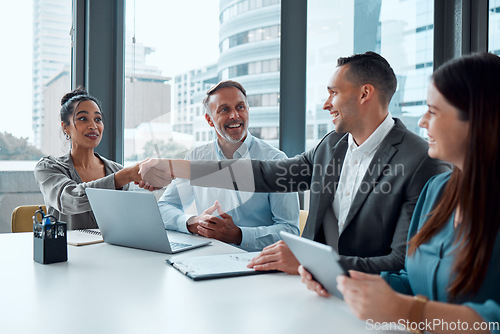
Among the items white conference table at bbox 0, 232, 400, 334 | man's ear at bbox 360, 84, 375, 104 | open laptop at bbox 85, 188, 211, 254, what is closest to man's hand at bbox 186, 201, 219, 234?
open laptop at bbox 85, 188, 211, 254

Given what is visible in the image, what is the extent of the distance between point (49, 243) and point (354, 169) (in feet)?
4.19

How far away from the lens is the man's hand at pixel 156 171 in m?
2.22

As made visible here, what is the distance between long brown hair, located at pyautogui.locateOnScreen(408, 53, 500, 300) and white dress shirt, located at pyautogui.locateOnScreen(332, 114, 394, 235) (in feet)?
2.46

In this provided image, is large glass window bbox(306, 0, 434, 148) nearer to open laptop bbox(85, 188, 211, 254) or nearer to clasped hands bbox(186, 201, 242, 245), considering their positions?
clasped hands bbox(186, 201, 242, 245)

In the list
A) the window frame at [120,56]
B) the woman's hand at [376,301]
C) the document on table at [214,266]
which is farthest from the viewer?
the window frame at [120,56]

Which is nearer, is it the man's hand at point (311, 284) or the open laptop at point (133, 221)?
the man's hand at point (311, 284)

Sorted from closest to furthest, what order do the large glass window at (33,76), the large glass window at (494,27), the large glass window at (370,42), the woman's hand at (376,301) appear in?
1. the woman's hand at (376,301)
2. the large glass window at (494,27)
3. the large glass window at (33,76)
4. the large glass window at (370,42)

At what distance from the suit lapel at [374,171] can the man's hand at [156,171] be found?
1016 mm

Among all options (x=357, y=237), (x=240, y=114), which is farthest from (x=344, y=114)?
(x=240, y=114)

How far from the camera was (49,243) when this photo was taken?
1.53 meters

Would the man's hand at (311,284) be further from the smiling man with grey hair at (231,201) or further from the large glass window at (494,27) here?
the large glass window at (494,27)

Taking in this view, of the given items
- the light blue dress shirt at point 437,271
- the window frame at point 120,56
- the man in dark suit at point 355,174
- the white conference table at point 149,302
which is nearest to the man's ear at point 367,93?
the man in dark suit at point 355,174

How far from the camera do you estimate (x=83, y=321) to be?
39.4 inches

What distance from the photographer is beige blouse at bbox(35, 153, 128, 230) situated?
2.21 metres
